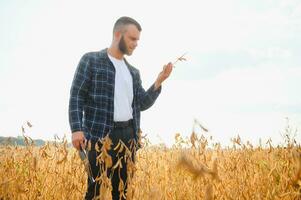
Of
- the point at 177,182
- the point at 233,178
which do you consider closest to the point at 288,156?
the point at 233,178

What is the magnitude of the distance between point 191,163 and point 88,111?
8.23ft

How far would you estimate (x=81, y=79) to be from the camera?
9.86 ft

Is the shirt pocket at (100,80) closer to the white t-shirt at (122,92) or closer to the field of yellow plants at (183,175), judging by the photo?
the white t-shirt at (122,92)

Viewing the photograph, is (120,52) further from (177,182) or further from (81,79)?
(177,182)

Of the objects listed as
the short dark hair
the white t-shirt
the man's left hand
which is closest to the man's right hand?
the white t-shirt

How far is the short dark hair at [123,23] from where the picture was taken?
10.6 feet

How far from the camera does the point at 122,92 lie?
10.3 ft

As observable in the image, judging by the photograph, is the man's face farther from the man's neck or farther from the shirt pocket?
the shirt pocket

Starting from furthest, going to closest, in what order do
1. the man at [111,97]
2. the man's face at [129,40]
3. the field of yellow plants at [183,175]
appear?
the man's face at [129,40] < the man at [111,97] < the field of yellow plants at [183,175]

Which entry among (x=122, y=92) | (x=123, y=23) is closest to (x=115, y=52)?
(x=123, y=23)

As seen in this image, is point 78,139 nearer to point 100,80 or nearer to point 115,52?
point 100,80

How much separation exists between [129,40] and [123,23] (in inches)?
8.0

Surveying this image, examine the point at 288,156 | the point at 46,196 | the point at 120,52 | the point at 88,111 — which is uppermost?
the point at 120,52


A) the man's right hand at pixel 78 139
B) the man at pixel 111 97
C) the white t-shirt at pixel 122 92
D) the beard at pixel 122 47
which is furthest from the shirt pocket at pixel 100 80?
the man's right hand at pixel 78 139
